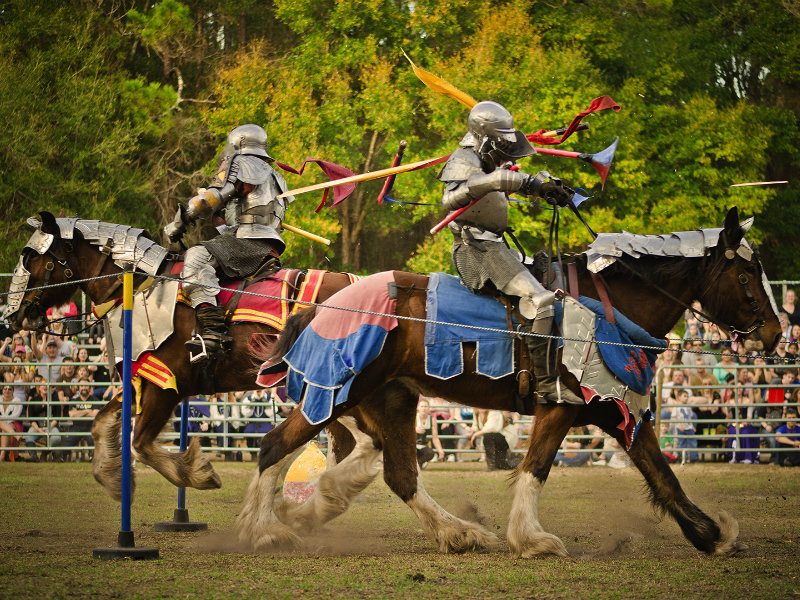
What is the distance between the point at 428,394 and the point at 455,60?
1860 cm

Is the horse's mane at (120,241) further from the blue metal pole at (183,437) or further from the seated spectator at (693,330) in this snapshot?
the seated spectator at (693,330)

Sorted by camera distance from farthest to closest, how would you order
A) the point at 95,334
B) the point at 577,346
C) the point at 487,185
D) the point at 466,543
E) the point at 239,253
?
1. the point at 95,334
2. the point at 239,253
3. the point at 466,543
4. the point at 577,346
5. the point at 487,185

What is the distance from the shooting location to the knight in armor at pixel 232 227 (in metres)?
8.31

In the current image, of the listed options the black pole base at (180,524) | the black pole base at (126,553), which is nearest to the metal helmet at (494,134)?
the black pole base at (126,553)

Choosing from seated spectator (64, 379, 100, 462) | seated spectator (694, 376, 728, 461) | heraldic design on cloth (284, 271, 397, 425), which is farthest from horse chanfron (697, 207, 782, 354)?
seated spectator (64, 379, 100, 462)

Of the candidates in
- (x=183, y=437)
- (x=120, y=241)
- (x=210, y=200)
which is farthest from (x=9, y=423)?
(x=210, y=200)

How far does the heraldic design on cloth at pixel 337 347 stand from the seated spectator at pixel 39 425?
8504mm

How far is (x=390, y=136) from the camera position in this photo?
25.6 meters

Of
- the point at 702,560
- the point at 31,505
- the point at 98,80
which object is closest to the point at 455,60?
the point at 98,80

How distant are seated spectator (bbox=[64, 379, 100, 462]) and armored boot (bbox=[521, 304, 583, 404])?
9.29 metres

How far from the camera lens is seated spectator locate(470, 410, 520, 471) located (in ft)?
45.2

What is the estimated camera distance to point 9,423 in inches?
592

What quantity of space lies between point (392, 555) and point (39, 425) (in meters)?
9.61

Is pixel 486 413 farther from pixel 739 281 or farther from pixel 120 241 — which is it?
pixel 739 281
